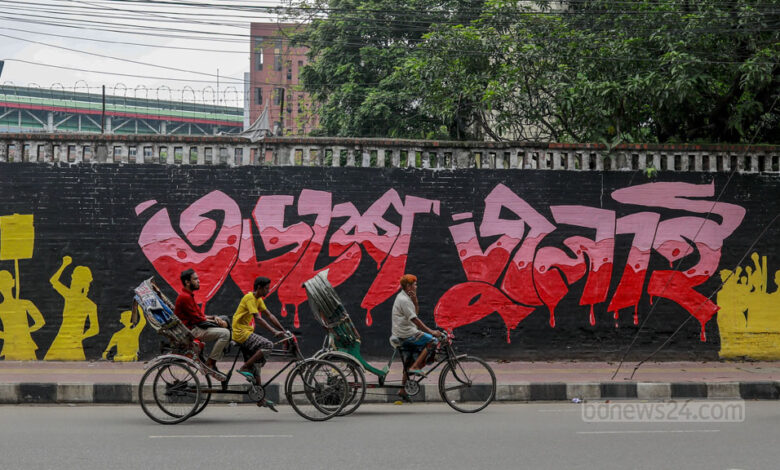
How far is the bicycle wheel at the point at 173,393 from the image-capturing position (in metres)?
7.88

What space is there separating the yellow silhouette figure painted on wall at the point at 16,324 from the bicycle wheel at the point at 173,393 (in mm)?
4392

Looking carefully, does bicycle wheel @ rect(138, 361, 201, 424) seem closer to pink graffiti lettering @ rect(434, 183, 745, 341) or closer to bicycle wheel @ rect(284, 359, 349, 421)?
bicycle wheel @ rect(284, 359, 349, 421)

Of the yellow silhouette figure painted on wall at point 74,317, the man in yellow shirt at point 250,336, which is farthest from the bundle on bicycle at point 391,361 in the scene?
the yellow silhouette figure painted on wall at point 74,317

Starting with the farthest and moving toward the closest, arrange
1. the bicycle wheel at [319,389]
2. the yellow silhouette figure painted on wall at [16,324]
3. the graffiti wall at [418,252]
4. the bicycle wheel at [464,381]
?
the graffiti wall at [418,252] < the yellow silhouette figure painted on wall at [16,324] < the bicycle wheel at [464,381] < the bicycle wheel at [319,389]

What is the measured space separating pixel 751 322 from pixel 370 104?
1408 centimetres

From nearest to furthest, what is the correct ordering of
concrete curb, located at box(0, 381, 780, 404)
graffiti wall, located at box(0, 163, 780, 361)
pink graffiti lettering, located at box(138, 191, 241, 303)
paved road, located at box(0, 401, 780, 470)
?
paved road, located at box(0, 401, 780, 470) < concrete curb, located at box(0, 381, 780, 404) < graffiti wall, located at box(0, 163, 780, 361) < pink graffiti lettering, located at box(138, 191, 241, 303)

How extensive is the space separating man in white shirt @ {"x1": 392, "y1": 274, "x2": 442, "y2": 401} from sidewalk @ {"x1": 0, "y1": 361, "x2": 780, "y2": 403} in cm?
83

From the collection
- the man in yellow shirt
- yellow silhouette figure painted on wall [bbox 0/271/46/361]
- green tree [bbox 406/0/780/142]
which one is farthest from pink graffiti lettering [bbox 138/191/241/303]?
green tree [bbox 406/0/780/142]

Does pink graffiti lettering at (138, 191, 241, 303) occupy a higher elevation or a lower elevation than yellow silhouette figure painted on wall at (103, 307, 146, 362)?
higher

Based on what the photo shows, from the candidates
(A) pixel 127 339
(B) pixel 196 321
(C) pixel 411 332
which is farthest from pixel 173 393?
(A) pixel 127 339

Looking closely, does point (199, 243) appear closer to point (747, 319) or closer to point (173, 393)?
point (173, 393)

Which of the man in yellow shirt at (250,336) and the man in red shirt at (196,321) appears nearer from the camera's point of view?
the man in yellow shirt at (250,336)

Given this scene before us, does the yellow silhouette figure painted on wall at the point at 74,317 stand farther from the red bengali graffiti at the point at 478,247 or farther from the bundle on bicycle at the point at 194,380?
the bundle on bicycle at the point at 194,380

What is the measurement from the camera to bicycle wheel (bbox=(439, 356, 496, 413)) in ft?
27.7
